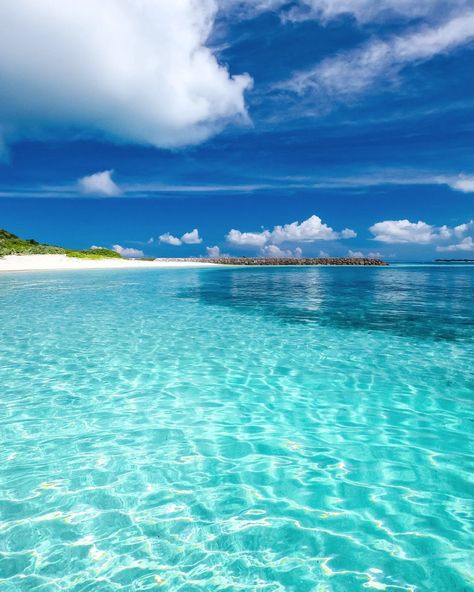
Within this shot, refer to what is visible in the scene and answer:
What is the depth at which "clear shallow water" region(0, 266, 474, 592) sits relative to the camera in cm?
340

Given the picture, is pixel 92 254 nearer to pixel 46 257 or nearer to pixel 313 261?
pixel 46 257

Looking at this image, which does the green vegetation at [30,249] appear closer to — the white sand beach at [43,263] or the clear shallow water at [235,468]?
the white sand beach at [43,263]

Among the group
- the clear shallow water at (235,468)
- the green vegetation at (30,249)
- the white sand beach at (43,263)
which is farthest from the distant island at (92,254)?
the clear shallow water at (235,468)

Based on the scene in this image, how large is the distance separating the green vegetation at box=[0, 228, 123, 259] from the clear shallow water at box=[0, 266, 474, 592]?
59.4 m

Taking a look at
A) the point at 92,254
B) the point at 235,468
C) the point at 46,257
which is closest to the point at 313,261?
the point at 92,254

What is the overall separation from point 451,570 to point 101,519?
128 inches

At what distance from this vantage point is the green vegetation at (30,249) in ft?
207

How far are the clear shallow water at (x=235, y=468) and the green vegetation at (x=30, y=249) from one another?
5942 centimetres

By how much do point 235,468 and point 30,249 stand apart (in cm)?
7068

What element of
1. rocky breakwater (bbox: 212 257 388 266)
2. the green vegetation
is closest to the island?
the green vegetation

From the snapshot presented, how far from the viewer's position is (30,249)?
6588 cm

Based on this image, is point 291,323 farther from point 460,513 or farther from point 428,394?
point 460,513

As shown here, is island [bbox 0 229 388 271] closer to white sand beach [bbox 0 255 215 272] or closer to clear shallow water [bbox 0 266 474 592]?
white sand beach [bbox 0 255 215 272]

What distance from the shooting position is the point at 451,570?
133 inches
